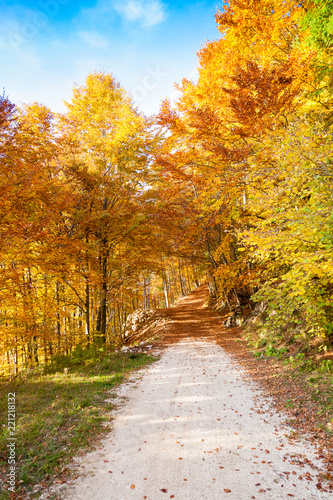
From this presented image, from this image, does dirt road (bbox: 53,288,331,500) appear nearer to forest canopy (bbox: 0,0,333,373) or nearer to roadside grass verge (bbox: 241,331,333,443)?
roadside grass verge (bbox: 241,331,333,443)

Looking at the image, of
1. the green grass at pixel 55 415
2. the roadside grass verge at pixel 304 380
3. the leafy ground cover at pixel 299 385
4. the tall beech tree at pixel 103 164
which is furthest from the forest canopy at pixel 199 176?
the green grass at pixel 55 415

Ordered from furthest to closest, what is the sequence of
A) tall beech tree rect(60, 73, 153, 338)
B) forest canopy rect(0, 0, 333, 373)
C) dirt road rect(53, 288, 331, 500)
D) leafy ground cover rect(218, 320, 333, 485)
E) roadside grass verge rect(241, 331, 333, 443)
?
tall beech tree rect(60, 73, 153, 338) → forest canopy rect(0, 0, 333, 373) → roadside grass verge rect(241, 331, 333, 443) → leafy ground cover rect(218, 320, 333, 485) → dirt road rect(53, 288, 331, 500)

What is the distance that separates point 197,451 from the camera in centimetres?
407

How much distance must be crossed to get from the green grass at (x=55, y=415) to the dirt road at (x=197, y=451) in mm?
424

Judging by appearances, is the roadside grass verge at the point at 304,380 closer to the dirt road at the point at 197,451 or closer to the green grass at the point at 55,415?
the dirt road at the point at 197,451

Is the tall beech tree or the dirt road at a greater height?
the tall beech tree

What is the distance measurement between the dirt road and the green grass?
1.39ft

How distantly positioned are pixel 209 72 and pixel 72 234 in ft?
29.0

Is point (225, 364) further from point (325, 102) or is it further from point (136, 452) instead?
point (325, 102)

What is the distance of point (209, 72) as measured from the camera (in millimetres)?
9547

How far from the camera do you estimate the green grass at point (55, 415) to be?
3832 millimetres

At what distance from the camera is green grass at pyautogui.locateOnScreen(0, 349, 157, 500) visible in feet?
12.6

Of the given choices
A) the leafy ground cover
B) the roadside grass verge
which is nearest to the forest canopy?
the roadside grass verge

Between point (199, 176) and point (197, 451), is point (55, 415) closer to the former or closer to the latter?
point (197, 451)
